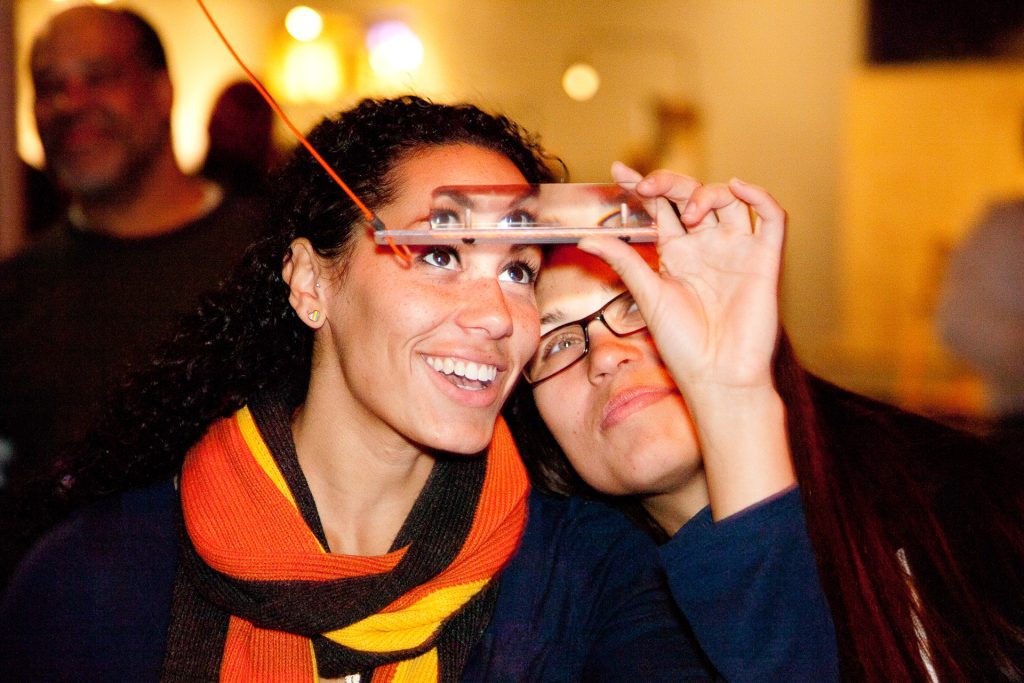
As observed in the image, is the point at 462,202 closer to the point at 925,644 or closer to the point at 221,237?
the point at 925,644

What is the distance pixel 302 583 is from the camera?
5.07 ft

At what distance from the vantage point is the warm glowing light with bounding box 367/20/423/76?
219 inches

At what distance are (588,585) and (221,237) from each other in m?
1.40

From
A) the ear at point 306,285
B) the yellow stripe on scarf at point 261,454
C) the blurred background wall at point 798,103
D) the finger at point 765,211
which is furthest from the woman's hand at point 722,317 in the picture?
the blurred background wall at point 798,103

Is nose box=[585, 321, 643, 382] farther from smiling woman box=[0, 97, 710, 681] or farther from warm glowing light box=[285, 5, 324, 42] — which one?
warm glowing light box=[285, 5, 324, 42]

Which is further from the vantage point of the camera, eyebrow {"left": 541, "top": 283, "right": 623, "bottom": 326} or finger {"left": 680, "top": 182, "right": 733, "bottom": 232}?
eyebrow {"left": 541, "top": 283, "right": 623, "bottom": 326}

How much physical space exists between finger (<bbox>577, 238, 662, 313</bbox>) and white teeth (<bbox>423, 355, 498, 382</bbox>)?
0.26 metres

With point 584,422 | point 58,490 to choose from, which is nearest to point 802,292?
point 584,422

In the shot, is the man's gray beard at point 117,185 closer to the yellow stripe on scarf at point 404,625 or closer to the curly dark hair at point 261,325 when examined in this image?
the curly dark hair at point 261,325

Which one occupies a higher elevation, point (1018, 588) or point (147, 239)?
point (147, 239)

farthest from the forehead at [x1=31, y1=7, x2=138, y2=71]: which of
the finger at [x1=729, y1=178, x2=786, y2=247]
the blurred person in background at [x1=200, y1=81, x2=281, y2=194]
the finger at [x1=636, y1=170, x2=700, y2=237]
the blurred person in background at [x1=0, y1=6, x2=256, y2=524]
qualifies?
the finger at [x1=729, y1=178, x2=786, y2=247]

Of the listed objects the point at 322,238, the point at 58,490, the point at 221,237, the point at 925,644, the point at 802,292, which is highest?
the point at 322,238

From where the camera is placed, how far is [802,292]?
5.78 metres

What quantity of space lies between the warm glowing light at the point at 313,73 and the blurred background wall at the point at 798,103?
0.16 meters
